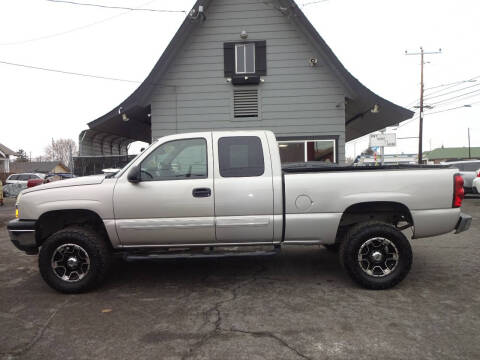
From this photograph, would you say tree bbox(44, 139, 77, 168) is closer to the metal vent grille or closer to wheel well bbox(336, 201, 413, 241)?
the metal vent grille

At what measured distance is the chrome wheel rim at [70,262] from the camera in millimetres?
3994

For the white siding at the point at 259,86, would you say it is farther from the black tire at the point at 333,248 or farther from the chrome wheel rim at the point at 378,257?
the chrome wheel rim at the point at 378,257

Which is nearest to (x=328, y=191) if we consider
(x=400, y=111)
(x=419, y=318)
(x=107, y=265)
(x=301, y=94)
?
(x=419, y=318)

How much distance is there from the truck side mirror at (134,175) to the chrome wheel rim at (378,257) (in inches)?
110

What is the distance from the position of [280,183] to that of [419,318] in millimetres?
1967

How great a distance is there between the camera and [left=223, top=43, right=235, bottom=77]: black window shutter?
1035 cm

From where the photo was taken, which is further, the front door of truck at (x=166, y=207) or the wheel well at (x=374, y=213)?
the wheel well at (x=374, y=213)

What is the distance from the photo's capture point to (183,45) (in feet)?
33.7

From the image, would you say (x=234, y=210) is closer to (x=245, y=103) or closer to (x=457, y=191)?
(x=457, y=191)

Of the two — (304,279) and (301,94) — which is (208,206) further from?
(301,94)

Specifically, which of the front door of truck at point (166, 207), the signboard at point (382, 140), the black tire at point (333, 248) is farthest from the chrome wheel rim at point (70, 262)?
the signboard at point (382, 140)

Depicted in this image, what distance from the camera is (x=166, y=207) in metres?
3.95

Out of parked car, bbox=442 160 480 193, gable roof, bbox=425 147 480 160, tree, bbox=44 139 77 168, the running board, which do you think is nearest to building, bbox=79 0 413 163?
parked car, bbox=442 160 480 193

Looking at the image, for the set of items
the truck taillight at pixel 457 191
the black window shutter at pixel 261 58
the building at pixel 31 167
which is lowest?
the truck taillight at pixel 457 191
